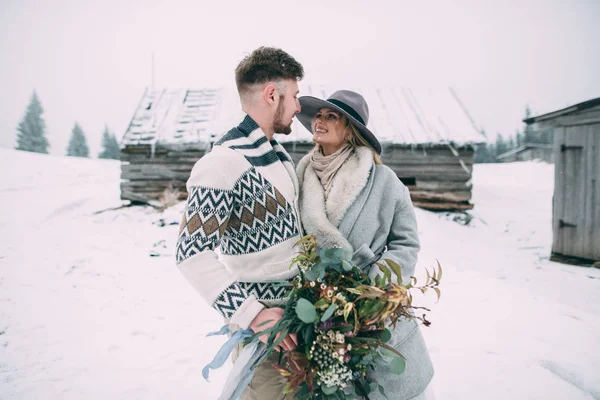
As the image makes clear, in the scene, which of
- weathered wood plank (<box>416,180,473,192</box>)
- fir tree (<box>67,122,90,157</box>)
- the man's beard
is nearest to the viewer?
the man's beard

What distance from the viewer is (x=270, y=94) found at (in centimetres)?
158

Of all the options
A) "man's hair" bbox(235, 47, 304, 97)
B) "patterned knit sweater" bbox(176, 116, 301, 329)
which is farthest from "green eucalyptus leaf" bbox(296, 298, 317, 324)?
"man's hair" bbox(235, 47, 304, 97)

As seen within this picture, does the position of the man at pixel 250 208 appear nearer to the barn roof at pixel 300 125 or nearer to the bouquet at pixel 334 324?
the bouquet at pixel 334 324

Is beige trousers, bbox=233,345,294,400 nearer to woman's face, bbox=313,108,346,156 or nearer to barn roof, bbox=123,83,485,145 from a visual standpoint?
woman's face, bbox=313,108,346,156

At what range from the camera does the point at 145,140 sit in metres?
9.80

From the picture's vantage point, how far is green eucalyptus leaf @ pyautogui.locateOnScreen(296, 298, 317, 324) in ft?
3.49

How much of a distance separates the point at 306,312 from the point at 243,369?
501 millimetres

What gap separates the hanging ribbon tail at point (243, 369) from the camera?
1.35 m

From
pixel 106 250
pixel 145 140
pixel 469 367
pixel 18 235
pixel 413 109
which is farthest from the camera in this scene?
pixel 413 109

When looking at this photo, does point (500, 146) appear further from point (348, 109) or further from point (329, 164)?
point (329, 164)

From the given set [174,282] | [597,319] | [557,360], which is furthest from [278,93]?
[597,319]

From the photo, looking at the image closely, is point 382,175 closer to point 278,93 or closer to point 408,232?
point 408,232

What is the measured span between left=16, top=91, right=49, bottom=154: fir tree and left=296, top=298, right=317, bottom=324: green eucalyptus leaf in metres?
A: 41.6

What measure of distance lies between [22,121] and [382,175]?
42.3 metres
